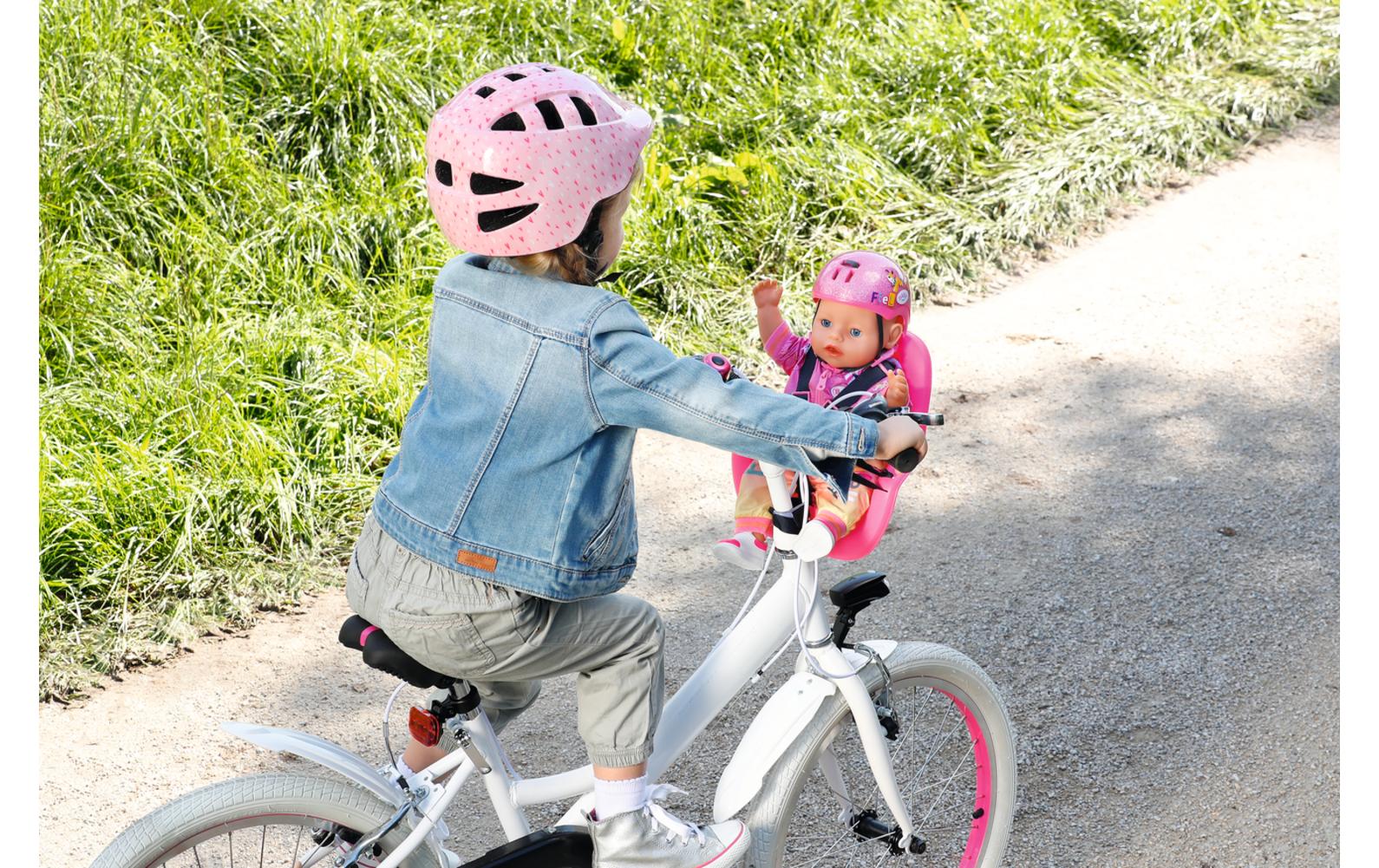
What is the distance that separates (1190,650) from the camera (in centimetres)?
373

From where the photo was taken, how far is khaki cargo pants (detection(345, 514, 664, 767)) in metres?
Result: 2.04

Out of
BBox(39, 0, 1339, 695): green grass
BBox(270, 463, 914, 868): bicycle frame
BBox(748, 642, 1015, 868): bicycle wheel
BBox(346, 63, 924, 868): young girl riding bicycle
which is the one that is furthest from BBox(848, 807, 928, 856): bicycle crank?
BBox(39, 0, 1339, 695): green grass

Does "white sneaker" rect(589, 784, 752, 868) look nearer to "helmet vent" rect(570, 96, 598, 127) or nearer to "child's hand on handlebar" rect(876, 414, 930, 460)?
"child's hand on handlebar" rect(876, 414, 930, 460)

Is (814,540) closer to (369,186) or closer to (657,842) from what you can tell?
(657,842)

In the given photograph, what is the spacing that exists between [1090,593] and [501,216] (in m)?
2.61

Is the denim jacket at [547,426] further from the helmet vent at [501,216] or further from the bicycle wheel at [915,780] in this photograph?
the bicycle wheel at [915,780]

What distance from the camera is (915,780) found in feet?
9.80

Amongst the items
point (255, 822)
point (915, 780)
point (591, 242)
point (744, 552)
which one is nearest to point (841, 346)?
point (744, 552)

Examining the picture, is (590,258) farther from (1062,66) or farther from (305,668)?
(1062,66)

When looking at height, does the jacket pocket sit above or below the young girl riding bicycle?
below

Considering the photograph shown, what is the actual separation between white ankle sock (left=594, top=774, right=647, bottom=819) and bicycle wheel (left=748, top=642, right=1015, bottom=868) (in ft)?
0.90

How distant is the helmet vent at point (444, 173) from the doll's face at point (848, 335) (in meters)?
0.75
